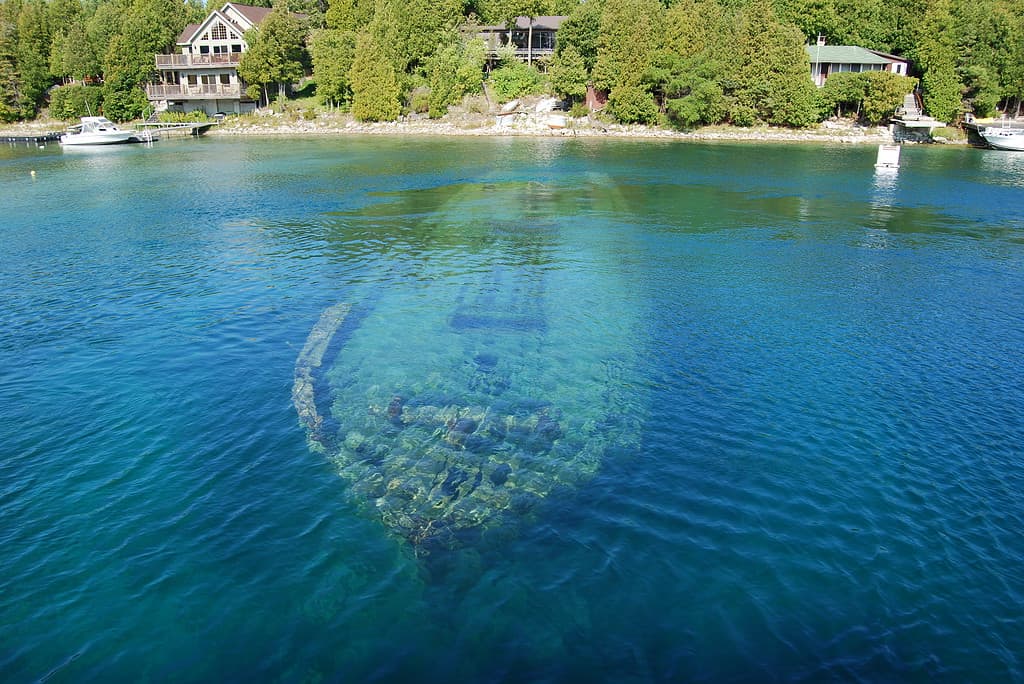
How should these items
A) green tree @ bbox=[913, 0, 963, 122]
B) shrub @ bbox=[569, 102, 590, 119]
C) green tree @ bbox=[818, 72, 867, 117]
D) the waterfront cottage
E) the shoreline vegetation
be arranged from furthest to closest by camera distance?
the waterfront cottage
shrub @ bbox=[569, 102, 590, 119]
the shoreline vegetation
green tree @ bbox=[818, 72, 867, 117]
green tree @ bbox=[913, 0, 963, 122]

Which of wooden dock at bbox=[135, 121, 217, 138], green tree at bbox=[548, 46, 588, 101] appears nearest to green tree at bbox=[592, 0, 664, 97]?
green tree at bbox=[548, 46, 588, 101]

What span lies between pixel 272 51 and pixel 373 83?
15717mm

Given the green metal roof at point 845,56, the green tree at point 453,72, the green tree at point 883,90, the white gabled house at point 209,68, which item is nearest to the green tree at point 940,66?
the green tree at point 883,90

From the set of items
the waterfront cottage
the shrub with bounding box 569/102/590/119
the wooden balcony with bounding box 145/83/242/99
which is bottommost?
the shrub with bounding box 569/102/590/119

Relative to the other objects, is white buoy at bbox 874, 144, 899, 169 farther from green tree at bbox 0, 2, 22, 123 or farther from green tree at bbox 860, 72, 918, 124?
green tree at bbox 0, 2, 22, 123

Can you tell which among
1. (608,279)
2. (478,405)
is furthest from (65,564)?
(608,279)

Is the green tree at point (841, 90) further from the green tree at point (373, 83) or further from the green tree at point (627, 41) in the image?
A: the green tree at point (373, 83)

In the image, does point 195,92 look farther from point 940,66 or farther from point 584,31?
point 940,66

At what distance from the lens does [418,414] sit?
17.4 metres

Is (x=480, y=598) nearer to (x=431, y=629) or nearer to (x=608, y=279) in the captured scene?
(x=431, y=629)

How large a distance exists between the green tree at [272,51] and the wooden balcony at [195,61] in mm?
3489

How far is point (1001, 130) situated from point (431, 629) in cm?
9137

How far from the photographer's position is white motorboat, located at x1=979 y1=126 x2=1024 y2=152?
249 ft

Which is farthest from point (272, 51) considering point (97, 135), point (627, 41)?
point (627, 41)
